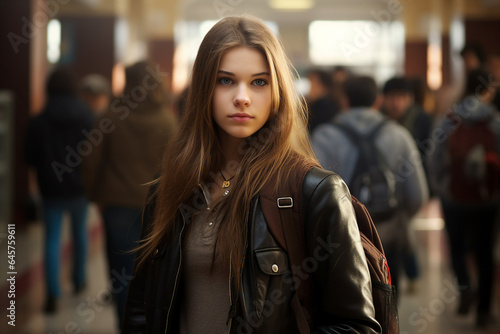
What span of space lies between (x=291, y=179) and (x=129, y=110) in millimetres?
2630

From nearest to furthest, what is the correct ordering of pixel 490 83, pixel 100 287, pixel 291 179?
pixel 291 179 < pixel 490 83 < pixel 100 287

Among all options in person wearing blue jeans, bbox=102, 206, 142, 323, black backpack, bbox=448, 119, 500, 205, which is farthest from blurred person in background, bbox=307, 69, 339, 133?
person wearing blue jeans, bbox=102, 206, 142, 323

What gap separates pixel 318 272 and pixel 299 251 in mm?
62

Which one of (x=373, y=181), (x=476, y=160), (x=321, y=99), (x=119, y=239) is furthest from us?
(x=321, y=99)

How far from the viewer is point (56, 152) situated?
471 cm

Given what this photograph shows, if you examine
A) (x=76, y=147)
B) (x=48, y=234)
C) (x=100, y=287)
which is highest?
(x=76, y=147)

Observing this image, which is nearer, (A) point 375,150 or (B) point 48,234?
(A) point 375,150

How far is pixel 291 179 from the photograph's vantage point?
136cm

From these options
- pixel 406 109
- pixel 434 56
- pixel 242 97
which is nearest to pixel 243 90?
pixel 242 97

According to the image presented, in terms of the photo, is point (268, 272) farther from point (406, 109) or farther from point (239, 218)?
point (406, 109)

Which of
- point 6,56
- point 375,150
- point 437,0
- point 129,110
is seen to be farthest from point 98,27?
point 375,150

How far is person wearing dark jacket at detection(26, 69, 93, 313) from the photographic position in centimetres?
466

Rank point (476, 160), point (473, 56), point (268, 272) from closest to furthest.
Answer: point (268, 272), point (476, 160), point (473, 56)

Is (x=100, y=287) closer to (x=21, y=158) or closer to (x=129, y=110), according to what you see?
(x=129, y=110)
